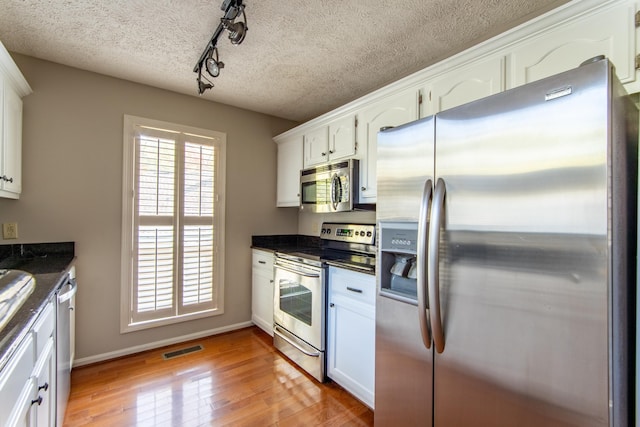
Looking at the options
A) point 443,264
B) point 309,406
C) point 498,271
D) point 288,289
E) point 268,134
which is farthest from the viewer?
point 268,134

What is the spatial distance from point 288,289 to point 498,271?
191cm

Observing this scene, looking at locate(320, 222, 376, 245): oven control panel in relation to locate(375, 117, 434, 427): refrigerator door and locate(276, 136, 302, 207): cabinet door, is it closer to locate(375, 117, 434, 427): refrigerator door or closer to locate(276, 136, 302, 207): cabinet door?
locate(276, 136, 302, 207): cabinet door

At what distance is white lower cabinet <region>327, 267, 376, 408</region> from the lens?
6.17 feet

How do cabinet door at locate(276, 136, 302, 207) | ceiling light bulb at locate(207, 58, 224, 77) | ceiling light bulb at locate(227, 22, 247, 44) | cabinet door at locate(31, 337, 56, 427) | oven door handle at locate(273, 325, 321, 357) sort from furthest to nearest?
cabinet door at locate(276, 136, 302, 207) < oven door handle at locate(273, 325, 321, 357) < ceiling light bulb at locate(207, 58, 224, 77) < ceiling light bulb at locate(227, 22, 247, 44) < cabinet door at locate(31, 337, 56, 427)

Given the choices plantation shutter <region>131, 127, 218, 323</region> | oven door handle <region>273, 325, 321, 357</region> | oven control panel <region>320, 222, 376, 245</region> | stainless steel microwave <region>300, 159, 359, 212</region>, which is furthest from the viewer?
plantation shutter <region>131, 127, 218, 323</region>

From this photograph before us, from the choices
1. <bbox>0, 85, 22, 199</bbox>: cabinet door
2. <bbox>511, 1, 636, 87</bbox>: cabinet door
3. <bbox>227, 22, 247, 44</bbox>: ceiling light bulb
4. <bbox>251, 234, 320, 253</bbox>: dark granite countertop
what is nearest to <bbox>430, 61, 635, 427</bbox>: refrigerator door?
<bbox>511, 1, 636, 87</bbox>: cabinet door

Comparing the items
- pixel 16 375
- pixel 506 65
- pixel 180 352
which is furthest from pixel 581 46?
pixel 180 352

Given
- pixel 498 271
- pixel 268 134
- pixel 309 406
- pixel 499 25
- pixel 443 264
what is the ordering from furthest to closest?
pixel 268 134 < pixel 309 406 < pixel 499 25 < pixel 443 264 < pixel 498 271

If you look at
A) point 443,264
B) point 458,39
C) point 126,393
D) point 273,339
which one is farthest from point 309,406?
point 458,39

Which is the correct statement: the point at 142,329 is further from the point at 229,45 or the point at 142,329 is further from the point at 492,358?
the point at 492,358

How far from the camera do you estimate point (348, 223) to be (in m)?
2.91

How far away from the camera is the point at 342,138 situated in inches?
101

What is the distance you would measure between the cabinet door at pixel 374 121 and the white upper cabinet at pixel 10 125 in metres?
2.24

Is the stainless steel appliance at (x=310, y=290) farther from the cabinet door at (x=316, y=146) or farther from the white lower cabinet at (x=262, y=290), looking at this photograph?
the cabinet door at (x=316, y=146)
